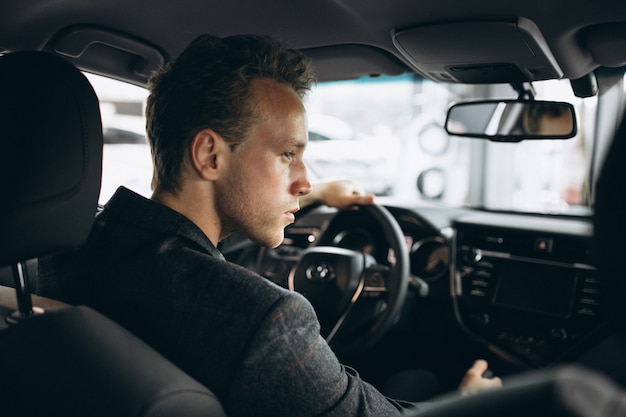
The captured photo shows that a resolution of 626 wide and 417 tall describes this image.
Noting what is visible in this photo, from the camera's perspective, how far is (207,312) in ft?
4.17

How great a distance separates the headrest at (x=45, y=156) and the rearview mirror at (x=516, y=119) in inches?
60.7

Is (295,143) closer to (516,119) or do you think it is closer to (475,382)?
(475,382)

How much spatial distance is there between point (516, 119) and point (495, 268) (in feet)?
2.59

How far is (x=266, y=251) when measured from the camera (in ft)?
9.84

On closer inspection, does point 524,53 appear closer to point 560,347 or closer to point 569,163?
point 560,347

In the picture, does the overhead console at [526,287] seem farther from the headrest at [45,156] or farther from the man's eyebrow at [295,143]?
the headrest at [45,156]

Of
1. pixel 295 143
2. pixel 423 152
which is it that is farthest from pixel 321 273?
pixel 423 152

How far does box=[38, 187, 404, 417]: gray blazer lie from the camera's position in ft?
4.04

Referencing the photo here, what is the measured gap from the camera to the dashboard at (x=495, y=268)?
8.85 ft

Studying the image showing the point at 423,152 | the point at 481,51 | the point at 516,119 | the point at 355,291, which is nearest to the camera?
the point at 481,51

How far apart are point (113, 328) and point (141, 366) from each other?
0.16m

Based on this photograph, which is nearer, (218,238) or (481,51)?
(218,238)

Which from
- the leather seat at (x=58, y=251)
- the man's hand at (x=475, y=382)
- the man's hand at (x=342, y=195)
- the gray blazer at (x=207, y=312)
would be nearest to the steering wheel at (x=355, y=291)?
the man's hand at (x=342, y=195)

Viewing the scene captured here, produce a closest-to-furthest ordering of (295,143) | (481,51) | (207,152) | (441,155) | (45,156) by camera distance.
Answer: (45,156) < (207,152) < (295,143) < (481,51) < (441,155)
